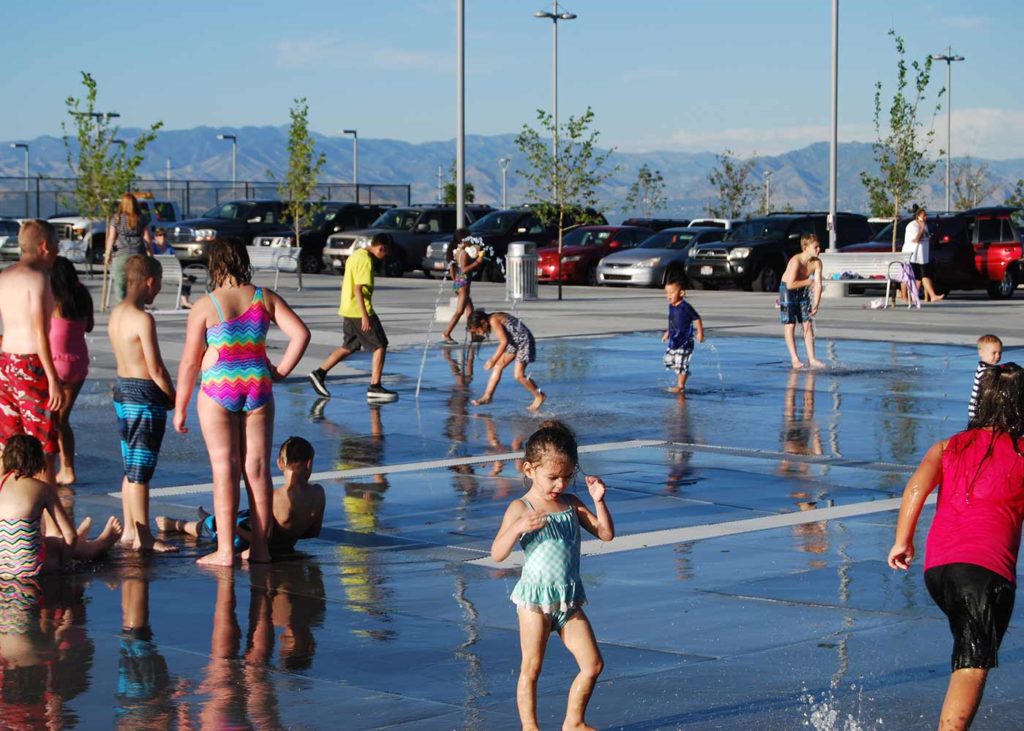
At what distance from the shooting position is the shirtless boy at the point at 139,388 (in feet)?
27.3

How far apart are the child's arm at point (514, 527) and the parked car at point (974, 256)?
88.8 ft

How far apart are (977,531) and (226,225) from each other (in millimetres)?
40004

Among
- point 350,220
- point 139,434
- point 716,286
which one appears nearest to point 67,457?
point 139,434

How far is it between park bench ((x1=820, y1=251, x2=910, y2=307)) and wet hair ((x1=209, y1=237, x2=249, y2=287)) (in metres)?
21.5

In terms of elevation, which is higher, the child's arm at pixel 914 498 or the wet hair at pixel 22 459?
the child's arm at pixel 914 498

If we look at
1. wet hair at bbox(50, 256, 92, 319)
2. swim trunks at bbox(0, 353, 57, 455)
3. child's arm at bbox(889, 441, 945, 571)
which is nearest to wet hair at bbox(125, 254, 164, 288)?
swim trunks at bbox(0, 353, 57, 455)

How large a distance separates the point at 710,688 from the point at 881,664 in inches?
30.5

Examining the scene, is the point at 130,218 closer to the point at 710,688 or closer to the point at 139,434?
the point at 139,434

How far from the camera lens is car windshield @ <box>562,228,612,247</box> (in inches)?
1521

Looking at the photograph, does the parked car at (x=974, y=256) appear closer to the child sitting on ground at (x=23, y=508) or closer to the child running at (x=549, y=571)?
the child sitting on ground at (x=23, y=508)

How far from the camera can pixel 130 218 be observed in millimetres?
21250

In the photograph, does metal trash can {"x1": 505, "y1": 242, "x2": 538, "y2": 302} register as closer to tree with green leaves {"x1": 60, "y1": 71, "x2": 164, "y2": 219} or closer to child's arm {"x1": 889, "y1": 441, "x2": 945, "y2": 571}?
tree with green leaves {"x1": 60, "y1": 71, "x2": 164, "y2": 219}

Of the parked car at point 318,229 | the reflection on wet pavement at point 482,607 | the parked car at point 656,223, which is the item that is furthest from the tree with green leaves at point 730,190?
the reflection on wet pavement at point 482,607

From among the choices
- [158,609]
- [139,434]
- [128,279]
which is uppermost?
[128,279]
